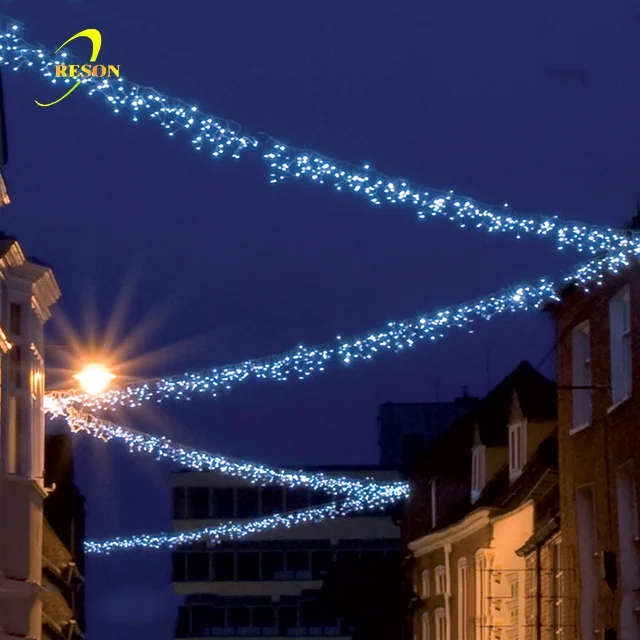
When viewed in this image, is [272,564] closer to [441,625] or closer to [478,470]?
[441,625]

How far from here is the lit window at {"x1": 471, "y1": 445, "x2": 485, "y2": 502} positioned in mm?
35094

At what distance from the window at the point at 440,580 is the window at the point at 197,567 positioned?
139 ft

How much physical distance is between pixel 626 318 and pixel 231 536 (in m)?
57.1

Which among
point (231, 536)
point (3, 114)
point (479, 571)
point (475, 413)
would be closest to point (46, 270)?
point (3, 114)

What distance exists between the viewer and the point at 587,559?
23.1 meters

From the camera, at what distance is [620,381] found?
21.7 meters

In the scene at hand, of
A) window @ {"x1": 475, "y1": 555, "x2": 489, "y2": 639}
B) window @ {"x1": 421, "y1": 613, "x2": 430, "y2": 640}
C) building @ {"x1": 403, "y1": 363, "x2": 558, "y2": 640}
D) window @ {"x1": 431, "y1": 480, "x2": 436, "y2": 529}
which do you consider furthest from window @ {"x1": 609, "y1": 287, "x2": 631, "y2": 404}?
window @ {"x1": 421, "y1": 613, "x2": 430, "y2": 640}

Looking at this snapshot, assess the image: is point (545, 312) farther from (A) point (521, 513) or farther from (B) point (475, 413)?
(B) point (475, 413)

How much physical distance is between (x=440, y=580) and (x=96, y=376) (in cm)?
1739

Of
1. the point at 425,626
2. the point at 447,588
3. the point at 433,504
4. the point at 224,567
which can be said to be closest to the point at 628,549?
the point at 447,588

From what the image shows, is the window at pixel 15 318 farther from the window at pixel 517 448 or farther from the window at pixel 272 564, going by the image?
the window at pixel 272 564

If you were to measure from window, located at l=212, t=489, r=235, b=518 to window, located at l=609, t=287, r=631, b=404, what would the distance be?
60.6 meters

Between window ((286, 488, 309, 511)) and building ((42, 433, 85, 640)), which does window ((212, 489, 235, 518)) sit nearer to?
window ((286, 488, 309, 511))

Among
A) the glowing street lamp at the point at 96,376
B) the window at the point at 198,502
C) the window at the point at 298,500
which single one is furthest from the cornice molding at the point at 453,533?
the window at the point at 298,500
